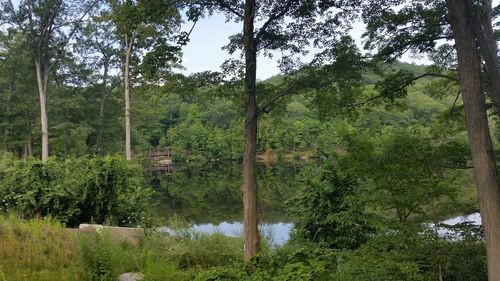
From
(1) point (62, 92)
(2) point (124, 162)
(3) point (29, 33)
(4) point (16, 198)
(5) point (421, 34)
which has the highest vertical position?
(3) point (29, 33)

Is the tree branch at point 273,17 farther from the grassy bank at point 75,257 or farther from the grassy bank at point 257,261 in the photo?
Answer: the grassy bank at point 75,257

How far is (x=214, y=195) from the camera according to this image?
92.8ft

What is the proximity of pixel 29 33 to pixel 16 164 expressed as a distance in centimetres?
1432

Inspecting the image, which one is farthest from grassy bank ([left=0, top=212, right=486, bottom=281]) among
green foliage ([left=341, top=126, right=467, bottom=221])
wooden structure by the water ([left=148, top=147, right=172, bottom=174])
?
wooden structure by the water ([left=148, top=147, right=172, bottom=174])

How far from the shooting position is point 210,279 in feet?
17.4

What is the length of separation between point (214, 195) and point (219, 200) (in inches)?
89.6

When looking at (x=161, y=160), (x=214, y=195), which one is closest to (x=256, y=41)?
(x=214, y=195)

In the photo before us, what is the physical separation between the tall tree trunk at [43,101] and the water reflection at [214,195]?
640 centimetres

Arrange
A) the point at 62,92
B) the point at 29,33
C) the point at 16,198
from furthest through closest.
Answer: the point at 62,92 → the point at 29,33 → the point at 16,198

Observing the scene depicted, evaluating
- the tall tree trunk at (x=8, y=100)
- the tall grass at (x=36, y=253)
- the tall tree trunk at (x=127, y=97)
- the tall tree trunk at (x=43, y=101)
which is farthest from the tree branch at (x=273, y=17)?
the tall tree trunk at (x=8, y=100)

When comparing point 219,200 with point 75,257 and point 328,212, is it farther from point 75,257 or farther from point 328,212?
point 75,257

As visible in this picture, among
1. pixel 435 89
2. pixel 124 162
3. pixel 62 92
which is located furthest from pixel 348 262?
pixel 62 92

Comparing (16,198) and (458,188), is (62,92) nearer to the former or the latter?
(16,198)

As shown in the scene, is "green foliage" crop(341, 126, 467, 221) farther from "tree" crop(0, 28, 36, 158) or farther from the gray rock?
"tree" crop(0, 28, 36, 158)
